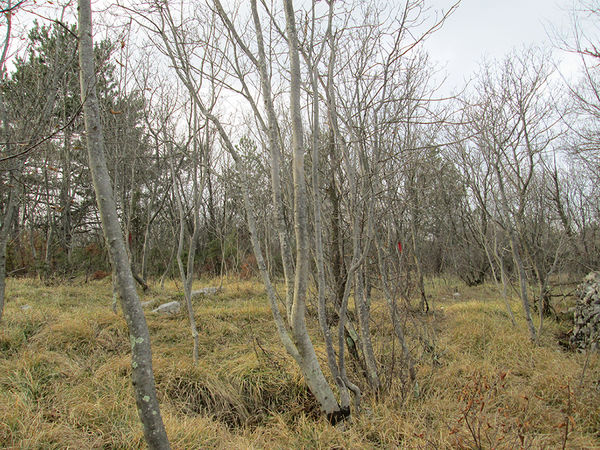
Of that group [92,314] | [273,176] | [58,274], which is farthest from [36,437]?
[58,274]

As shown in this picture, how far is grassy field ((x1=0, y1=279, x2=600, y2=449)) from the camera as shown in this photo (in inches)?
96.8

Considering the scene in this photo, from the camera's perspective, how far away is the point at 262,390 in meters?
3.46

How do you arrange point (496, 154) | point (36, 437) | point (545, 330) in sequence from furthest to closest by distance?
1. point (545, 330)
2. point (496, 154)
3. point (36, 437)

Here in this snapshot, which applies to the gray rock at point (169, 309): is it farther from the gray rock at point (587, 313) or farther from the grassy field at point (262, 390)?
the gray rock at point (587, 313)

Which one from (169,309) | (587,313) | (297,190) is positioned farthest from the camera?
(169,309)

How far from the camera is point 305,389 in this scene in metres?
3.34

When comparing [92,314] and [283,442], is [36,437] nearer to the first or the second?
[283,442]

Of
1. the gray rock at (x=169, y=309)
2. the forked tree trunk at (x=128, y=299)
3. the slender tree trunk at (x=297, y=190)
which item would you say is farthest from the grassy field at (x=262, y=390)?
the forked tree trunk at (x=128, y=299)

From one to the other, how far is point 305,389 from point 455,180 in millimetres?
5071

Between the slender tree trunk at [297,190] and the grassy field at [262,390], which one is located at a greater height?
the slender tree trunk at [297,190]

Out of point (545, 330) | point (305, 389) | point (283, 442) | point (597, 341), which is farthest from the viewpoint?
point (545, 330)

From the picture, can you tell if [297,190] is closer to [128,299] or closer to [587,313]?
[128,299]

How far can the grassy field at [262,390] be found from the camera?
Result: 2459mm

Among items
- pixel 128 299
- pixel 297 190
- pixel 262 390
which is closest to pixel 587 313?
pixel 262 390
